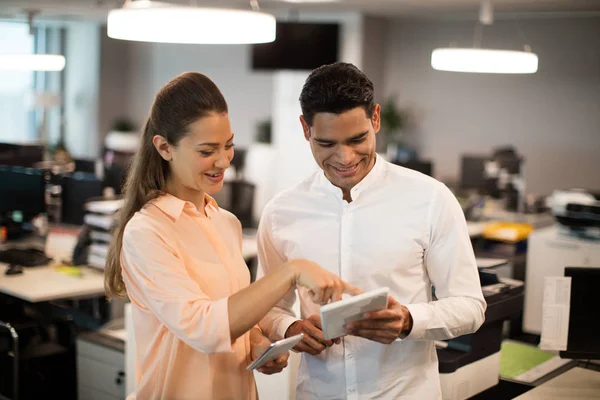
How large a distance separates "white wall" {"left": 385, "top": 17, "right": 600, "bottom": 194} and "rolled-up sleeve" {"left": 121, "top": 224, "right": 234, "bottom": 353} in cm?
870

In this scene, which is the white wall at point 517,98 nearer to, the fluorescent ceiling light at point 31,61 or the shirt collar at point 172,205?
the fluorescent ceiling light at point 31,61

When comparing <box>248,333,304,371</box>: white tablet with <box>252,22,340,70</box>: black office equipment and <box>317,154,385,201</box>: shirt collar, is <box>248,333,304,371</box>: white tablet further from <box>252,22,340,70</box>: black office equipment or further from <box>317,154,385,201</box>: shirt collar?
<box>252,22,340,70</box>: black office equipment

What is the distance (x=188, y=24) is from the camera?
2.20 metres

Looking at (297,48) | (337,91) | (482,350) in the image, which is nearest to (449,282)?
(337,91)

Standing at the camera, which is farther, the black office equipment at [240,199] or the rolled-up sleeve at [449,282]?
the black office equipment at [240,199]

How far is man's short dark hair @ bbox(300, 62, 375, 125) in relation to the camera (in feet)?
6.27

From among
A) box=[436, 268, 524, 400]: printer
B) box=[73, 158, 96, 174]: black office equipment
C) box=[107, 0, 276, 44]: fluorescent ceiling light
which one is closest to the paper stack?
box=[107, 0, 276, 44]: fluorescent ceiling light

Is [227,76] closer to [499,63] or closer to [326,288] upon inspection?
[499,63]

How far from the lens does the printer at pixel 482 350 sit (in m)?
2.59

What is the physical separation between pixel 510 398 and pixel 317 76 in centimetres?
143

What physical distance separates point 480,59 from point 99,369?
294 cm

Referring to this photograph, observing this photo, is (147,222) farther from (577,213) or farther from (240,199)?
(240,199)

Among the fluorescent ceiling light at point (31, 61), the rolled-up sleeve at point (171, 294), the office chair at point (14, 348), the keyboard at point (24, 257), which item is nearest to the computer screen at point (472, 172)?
the fluorescent ceiling light at point (31, 61)

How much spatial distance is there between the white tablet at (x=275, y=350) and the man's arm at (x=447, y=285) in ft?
0.75
